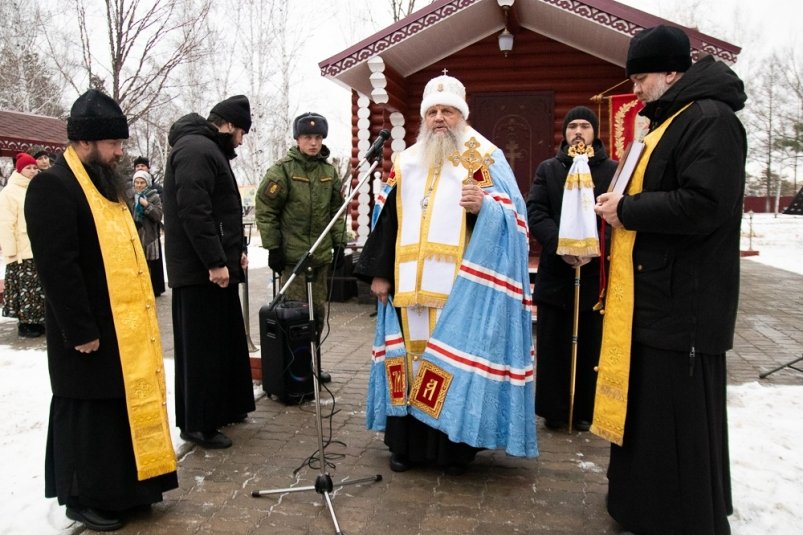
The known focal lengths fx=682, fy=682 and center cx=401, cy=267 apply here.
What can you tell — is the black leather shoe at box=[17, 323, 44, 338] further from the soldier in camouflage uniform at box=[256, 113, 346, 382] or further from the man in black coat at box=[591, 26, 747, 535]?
the man in black coat at box=[591, 26, 747, 535]

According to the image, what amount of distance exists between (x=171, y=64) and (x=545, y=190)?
1254 centimetres

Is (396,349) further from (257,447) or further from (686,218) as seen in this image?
(686,218)

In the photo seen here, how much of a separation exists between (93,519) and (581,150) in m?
3.49

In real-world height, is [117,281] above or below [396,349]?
above

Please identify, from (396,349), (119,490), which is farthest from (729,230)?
(119,490)

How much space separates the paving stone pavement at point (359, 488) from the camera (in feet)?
10.5

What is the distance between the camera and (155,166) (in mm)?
39062

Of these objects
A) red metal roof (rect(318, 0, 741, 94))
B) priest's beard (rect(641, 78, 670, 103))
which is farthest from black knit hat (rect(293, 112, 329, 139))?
red metal roof (rect(318, 0, 741, 94))

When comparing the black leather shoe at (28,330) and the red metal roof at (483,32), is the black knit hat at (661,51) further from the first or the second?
the black leather shoe at (28,330)

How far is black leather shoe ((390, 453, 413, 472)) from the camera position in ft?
12.5

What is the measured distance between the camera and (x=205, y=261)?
13.4ft

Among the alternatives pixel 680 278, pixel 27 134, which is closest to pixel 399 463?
pixel 680 278

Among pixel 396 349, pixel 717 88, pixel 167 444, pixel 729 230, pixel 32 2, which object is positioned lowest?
A: pixel 167 444

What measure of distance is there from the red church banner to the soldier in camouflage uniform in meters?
4.34
